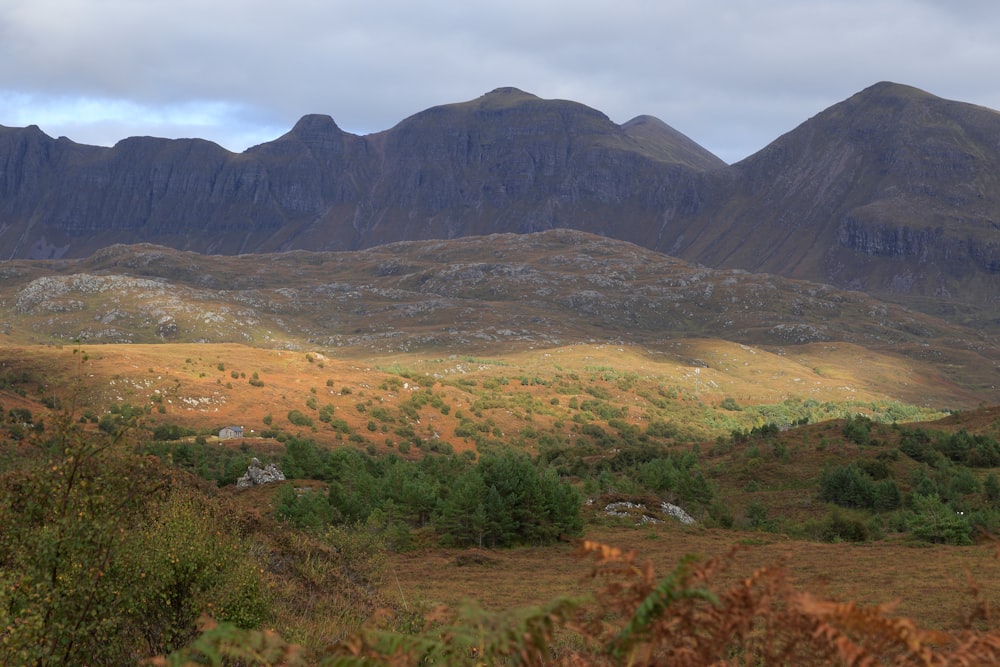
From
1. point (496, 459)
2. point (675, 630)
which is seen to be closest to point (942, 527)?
point (496, 459)

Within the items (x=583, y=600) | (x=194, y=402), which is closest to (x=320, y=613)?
(x=583, y=600)

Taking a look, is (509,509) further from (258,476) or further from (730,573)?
(258,476)

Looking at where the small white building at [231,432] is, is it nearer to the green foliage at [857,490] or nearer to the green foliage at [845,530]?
the green foliage at [857,490]

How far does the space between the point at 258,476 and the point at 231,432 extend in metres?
15.9

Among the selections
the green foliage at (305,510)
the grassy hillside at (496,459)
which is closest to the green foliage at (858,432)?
the grassy hillside at (496,459)

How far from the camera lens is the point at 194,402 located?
52969 millimetres

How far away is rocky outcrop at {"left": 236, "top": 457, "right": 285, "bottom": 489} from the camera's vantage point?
3292cm

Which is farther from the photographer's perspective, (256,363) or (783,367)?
(783,367)

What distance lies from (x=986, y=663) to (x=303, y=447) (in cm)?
3597

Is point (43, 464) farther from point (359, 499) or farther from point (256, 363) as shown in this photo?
point (256, 363)

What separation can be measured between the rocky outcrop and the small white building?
1369 centimetres

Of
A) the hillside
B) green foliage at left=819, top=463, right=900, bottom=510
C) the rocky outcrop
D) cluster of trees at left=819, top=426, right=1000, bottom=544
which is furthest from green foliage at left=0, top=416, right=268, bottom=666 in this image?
the hillside

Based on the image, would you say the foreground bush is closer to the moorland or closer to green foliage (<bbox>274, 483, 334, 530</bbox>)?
the moorland

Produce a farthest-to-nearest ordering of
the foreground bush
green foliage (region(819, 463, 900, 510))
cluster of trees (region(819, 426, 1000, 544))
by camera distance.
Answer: green foliage (region(819, 463, 900, 510)) < cluster of trees (region(819, 426, 1000, 544)) < the foreground bush
